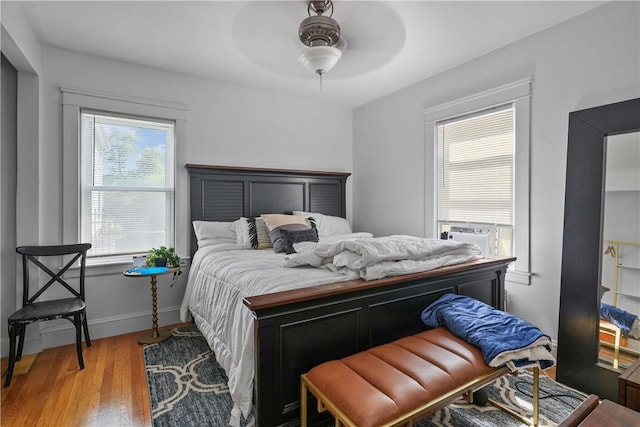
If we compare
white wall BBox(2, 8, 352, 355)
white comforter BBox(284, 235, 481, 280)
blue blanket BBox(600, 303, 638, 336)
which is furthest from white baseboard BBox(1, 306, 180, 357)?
blue blanket BBox(600, 303, 638, 336)

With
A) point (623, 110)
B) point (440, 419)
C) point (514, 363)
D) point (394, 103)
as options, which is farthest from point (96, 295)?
point (623, 110)

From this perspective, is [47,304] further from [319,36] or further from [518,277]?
[518,277]

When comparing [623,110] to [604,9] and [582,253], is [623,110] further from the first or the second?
[582,253]

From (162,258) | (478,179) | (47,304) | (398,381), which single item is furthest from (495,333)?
(47,304)

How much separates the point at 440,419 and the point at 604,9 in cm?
294

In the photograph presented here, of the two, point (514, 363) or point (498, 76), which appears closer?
point (514, 363)

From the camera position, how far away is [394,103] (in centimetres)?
394

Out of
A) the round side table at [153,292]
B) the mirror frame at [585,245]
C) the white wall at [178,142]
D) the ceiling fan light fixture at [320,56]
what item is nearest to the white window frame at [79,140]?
the white wall at [178,142]

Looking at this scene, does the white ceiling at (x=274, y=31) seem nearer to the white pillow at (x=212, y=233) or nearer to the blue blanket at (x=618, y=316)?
the white pillow at (x=212, y=233)

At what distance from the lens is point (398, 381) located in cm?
137

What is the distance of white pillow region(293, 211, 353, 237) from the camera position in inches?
153

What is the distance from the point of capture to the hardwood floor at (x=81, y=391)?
73.0 inches

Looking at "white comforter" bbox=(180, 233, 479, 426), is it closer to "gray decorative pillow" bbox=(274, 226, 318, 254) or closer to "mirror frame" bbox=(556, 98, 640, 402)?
"gray decorative pillow" bbox=(274, 226, 318, 254)

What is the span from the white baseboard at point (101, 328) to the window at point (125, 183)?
64 centimetres
